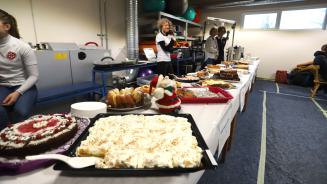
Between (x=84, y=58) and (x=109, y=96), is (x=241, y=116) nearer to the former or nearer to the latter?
(x=109, y=96)

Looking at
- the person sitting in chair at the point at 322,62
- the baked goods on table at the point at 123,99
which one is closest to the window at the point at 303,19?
the person sitting in chair at the point at 322,62

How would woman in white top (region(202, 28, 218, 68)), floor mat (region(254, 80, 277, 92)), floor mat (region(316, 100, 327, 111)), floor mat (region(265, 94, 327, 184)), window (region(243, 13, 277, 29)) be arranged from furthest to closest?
1. window (region(243, 13, 277, 29))
2. floor mat (region(254, 80, 277, 92))
3. woman in white top (region(202, 28, 218, 68))
4. floor mat (region(316, 100, 327, 111))
5. floor mat (region(265, 94, 327, 184))

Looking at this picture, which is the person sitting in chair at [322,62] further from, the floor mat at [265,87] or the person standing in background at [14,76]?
the person standing in background at [14,76]

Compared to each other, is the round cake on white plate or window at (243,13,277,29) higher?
window at (243,13,277,29)

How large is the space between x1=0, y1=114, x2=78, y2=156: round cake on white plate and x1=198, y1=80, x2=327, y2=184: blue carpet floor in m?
1.08

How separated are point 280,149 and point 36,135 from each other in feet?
6.62

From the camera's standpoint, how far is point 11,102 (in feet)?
4.13

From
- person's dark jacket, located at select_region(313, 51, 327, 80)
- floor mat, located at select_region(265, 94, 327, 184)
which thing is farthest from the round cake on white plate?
person's dark jacket, located at select_region(313, 51, 327, 80)

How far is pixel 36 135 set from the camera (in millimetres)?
510

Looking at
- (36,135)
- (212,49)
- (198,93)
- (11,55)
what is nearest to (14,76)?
(11,55)

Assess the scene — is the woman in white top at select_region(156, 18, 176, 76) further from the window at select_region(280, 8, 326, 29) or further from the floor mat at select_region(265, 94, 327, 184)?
the window at select_region(280, 8, 326, 29)

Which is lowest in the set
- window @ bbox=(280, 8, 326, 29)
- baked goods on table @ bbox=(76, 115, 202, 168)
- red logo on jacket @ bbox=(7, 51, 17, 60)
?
baked goods on table @ bbox=(76, 115, 202, 168)

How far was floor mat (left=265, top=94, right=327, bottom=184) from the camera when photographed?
4.62ft

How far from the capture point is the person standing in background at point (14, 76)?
1288 millimetres
